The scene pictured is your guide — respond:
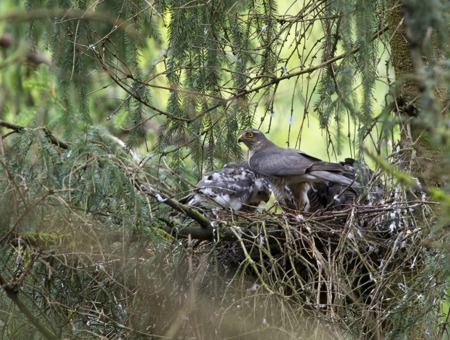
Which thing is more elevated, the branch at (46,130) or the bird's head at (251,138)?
the branch at (46,130)

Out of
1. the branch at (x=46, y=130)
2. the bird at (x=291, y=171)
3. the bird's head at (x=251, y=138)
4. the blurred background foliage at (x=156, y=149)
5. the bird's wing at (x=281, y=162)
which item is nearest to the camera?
the blurred background foliage at (x=156, y=149)

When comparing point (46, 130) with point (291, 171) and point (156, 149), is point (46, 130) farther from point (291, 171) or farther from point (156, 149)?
point (291, 171)

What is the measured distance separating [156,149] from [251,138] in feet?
4.35

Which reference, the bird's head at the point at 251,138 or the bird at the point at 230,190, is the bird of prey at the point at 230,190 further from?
the bird's head at the point at 251,138

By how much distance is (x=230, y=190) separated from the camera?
18.9 feet

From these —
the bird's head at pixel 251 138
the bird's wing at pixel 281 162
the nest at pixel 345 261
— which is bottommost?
the nest at pixel 345 261

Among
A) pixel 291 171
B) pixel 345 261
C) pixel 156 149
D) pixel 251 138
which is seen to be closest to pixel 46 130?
pixel 156 149

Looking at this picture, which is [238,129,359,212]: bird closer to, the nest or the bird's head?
the bird's head

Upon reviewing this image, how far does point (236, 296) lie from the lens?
4797mm

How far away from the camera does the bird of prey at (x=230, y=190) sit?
5.88m

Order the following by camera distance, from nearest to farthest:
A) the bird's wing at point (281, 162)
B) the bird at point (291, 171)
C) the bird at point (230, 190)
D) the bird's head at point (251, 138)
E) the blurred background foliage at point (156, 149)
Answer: the blurred background foliage at point (156, 149)
the bird at point (230, 190)
the bird at point (291, 171)
the bird's wing at point (281, 162)
the bird's head at point (251, 138)

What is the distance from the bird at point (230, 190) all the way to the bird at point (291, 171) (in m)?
0.11

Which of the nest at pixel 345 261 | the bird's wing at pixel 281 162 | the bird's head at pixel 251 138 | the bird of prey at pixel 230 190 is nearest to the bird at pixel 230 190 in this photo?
the bird of prey at pixel 230 190

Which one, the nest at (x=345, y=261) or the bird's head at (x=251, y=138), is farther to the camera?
the bird's head at (x=251, y=138)
